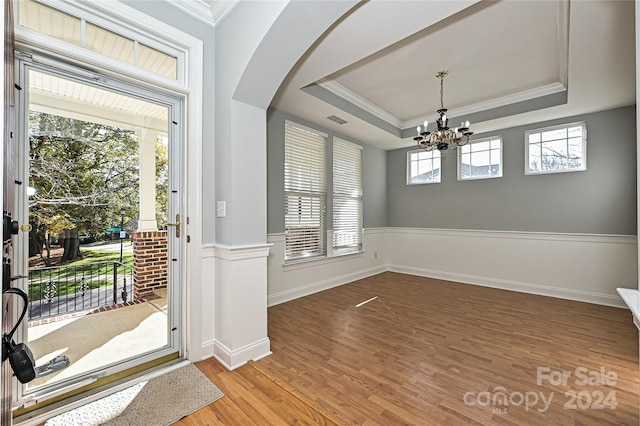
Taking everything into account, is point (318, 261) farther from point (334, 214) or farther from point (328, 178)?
point (328, 178)

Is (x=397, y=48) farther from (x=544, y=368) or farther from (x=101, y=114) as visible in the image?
(x=544, y=368)

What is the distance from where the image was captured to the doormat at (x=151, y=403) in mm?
1584

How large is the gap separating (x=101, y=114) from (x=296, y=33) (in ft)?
4.77

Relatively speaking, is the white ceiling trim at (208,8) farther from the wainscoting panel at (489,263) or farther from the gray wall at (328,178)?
the wainscoting panel at (489,263)

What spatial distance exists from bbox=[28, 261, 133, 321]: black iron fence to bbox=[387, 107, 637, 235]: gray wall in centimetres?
477

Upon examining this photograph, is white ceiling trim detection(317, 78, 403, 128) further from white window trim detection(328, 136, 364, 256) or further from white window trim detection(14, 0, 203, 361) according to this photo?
white window trim detection(14, 0, 203, 361)

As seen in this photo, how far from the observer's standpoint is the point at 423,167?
541 centimetres

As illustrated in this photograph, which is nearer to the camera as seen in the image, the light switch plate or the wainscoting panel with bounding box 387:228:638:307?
the light switch plate

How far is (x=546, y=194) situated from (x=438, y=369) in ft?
11.3

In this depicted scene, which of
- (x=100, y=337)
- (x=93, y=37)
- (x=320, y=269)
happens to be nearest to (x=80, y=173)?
(x=93, y=37)

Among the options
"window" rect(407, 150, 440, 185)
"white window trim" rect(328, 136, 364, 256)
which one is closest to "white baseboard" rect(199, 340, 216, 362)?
"white window trim" rect(328, 136, 364, 256)

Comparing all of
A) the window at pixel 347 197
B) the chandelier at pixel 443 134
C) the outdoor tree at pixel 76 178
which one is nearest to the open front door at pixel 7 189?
the outdoor tree at pixel 76 178

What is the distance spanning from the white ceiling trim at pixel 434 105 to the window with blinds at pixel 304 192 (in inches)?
29.0

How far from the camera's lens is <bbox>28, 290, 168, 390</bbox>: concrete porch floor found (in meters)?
1.74
